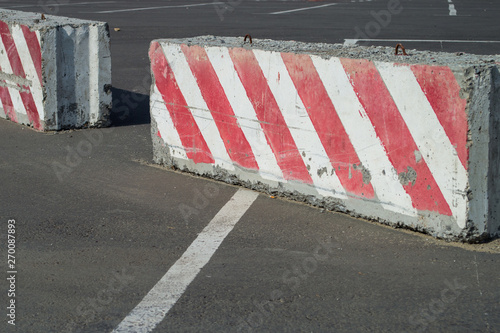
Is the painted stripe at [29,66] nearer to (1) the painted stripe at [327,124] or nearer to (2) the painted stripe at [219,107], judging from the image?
(2) the painted stripe at [219,107]

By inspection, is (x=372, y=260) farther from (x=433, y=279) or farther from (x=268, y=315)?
(x=268, y=315)

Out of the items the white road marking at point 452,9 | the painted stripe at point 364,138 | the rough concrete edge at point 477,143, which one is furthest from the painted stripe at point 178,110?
the white road marking at point 452,9

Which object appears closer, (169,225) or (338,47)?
(169,225)

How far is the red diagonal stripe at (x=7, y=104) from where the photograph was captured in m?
8.14

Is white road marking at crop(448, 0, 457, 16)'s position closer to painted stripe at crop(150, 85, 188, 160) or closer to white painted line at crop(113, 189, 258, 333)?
painted stripe at crop(150, 85, 188, 160)

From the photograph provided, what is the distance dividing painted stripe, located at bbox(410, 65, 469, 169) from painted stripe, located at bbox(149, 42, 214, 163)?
225 cm

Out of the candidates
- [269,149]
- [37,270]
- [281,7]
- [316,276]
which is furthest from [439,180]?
[281,7]

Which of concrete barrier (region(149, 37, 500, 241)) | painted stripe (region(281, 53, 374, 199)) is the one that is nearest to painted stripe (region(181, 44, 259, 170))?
concrete barrier (region(149, 37, 500, 241))

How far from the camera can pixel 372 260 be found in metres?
4.25

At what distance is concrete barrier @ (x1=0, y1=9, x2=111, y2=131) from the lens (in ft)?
24.5

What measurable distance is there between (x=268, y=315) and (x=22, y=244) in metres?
1.96

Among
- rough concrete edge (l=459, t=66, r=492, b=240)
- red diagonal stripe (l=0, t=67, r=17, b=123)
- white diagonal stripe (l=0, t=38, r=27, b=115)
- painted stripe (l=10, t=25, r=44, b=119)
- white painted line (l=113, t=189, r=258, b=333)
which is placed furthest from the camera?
red diagonal stripe (l=0, t=67, r=17, b=123)

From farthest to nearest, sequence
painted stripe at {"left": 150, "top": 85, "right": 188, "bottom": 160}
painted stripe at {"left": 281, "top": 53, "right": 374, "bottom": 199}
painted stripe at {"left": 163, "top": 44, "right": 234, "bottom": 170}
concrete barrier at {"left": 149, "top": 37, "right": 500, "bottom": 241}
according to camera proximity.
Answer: painted stripe at {"left": 150, "top": 85, "right": 188, "bottom": 160}
painted stripe at {"left": 163, "top": 44, "right": 234, "bottom": 170}
painted stripe at {"left": 281, "top": 53, "right": 374, "bottom": 199}
concrete barrier at {"left": 149, "top": 37, "right": 500, "bottom": 241}

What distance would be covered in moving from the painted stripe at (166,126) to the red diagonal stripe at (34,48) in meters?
1.89
